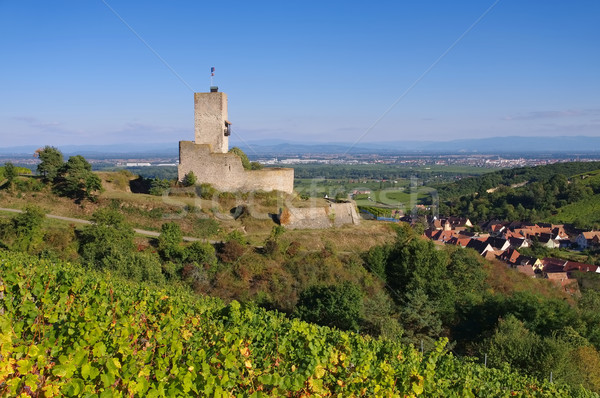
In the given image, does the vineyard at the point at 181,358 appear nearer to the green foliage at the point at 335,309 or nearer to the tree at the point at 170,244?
the green foliage at the point at 335,309

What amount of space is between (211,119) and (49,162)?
9.86 metres

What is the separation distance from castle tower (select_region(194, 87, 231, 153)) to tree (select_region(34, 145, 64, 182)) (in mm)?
8367

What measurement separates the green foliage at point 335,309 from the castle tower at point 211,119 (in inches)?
530

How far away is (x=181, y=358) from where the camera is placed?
6.00 metres

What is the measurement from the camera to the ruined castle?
25.6 meters

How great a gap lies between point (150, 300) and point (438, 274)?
14.9 metres

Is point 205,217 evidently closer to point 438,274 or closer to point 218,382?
point 438,274

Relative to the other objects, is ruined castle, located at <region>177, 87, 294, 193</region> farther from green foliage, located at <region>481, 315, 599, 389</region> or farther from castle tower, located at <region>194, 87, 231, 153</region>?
green foliage, located at <region>481, 315, 599, 389</region>

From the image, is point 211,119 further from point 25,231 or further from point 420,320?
point 420,320

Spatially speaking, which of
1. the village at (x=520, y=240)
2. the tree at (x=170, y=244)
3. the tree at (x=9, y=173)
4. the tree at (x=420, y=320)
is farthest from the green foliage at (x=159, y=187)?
the village at (x=520, y=240)

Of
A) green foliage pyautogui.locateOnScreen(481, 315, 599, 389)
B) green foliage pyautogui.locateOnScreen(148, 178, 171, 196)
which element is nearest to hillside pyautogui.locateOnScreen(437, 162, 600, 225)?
green foliage pyautogui.locateOnScreen(481, 315, 599, 389)

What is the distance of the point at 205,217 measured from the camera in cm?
2395

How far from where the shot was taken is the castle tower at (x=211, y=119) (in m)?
25.4

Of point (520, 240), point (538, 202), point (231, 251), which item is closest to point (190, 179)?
point (231, 251)
